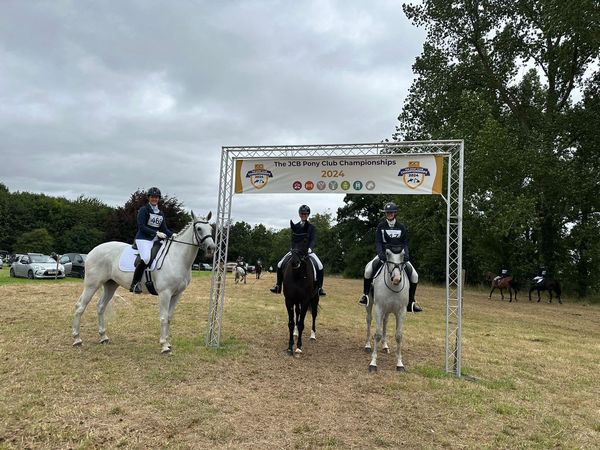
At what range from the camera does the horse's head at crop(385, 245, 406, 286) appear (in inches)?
258

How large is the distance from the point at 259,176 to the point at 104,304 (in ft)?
13.7

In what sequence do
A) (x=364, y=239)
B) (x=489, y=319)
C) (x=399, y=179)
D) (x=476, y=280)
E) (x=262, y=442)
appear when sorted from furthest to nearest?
(x=364, y=239)
(x=476, y=280)
(x=489, y=319)
(x=399, y=179)
(x=262, y=442)

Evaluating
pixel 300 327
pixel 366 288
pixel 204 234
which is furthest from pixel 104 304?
pixel 366 288

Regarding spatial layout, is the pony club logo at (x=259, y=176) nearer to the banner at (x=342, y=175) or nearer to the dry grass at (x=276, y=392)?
the banner at (x=342, y=175)

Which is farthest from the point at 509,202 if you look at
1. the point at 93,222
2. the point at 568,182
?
the point at 93,222

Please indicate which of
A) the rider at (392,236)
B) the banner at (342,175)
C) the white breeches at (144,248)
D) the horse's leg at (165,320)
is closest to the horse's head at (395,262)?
the rider at (392,236)

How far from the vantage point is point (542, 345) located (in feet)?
32.0

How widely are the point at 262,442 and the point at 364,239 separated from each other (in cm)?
5095

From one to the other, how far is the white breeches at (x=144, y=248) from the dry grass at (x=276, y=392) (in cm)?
174

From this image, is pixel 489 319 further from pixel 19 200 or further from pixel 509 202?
pixel 19 200

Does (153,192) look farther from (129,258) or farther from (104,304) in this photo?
(104,304)

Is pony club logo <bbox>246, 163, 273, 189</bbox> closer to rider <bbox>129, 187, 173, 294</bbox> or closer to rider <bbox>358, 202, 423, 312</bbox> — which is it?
rider <bbox>129, 187, 173, 294</bbox>

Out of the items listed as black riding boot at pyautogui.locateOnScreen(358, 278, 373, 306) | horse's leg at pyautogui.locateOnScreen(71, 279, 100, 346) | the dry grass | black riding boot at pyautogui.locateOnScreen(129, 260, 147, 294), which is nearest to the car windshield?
the dry grass

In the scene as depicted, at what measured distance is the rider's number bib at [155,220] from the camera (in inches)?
313
